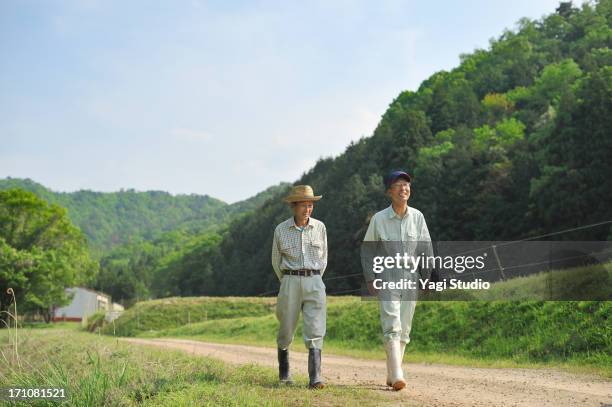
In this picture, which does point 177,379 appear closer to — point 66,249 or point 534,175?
point 66,249

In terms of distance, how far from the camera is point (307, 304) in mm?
8273

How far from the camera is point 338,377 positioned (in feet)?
32.9

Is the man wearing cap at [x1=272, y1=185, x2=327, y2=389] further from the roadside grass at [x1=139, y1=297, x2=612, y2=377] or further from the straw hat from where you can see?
the roadside grass at [x1=139, y1=297, x2=612, y2=377]

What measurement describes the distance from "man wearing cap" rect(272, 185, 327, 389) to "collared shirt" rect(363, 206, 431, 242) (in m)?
0.71

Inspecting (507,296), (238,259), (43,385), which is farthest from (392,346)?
(238,259)


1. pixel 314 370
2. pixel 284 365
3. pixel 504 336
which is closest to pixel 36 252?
pixel 504 336

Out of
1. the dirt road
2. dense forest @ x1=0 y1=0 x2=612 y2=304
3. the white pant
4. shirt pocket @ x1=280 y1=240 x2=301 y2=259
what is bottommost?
the dirt road

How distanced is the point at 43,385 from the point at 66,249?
49112 millimetres

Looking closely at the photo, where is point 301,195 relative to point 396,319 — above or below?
above

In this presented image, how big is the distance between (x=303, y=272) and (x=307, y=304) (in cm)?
40

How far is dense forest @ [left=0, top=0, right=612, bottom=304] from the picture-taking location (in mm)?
49156

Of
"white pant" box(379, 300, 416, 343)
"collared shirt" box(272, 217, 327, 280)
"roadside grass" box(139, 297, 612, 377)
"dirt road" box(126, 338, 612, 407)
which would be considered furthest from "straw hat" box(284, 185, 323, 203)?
"roadside grass" box(139, 297, 612, 377)

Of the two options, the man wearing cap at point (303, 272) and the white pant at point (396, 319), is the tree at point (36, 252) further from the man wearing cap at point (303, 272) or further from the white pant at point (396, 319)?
the white pant at point (396, 319)

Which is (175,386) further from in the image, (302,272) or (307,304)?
(302,272)
